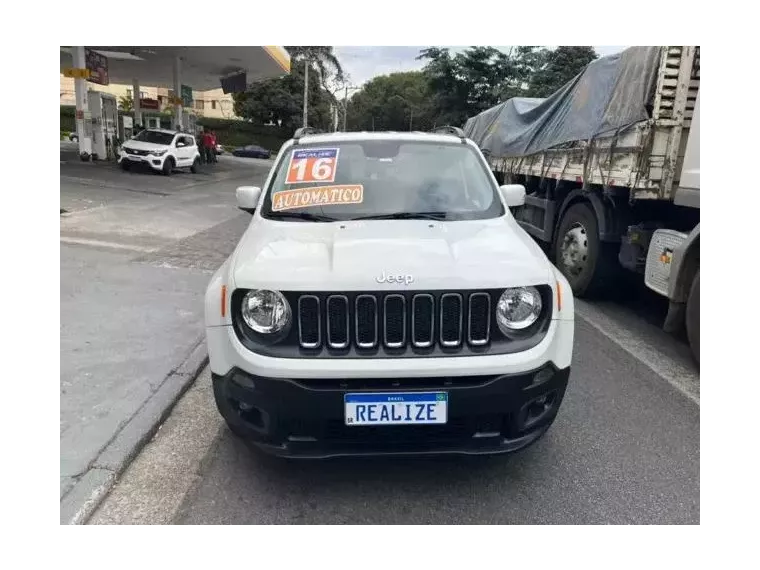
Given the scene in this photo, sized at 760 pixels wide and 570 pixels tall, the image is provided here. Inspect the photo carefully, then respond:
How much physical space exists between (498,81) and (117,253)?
96.7ft

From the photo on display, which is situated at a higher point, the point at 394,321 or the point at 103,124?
the point at 103,124

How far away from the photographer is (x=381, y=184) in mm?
3875

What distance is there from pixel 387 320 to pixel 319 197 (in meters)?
1.34

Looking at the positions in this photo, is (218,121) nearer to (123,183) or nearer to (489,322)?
(123,183)

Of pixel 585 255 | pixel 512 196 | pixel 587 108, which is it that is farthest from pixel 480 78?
pixel 512 196

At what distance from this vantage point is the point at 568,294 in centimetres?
300

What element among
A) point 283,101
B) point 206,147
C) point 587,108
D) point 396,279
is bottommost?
point 396,279

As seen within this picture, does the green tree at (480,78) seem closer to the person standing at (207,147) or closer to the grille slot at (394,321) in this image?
the person standing at (207,147)

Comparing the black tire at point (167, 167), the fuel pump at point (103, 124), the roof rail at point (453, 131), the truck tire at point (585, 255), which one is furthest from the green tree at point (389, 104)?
the roof rail at point (453, 131)

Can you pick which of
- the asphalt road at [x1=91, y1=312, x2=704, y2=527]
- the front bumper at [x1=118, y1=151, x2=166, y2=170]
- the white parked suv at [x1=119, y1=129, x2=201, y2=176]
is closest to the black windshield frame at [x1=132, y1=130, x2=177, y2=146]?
the white parked suv at [x1=119, y1=129, x2=201, y2=176]

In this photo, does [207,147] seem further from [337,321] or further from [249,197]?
[337,321]

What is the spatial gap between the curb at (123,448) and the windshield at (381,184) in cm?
143

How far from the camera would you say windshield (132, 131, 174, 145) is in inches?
822

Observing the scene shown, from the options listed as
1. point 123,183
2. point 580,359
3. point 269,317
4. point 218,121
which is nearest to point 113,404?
point 269,317
